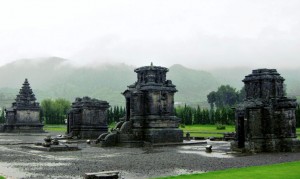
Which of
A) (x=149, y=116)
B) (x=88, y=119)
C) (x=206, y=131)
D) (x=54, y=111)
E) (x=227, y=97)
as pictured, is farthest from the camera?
(x=227, y=97)

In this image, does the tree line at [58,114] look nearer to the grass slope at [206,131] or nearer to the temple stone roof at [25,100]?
the temple stone roof at [25,100]

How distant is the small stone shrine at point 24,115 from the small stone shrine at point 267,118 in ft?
156

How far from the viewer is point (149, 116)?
116 ft

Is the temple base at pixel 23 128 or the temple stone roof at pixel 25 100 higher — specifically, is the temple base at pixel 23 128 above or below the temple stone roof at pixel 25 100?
below

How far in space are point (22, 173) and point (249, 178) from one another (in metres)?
8.92

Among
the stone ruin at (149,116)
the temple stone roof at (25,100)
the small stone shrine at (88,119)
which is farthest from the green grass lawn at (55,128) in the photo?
the stone ruin at (149,116)

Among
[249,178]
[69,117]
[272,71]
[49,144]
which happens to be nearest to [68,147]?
[49,144]

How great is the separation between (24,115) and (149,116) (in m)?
37.5

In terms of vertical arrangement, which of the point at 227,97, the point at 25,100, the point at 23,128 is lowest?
the point at 23,128

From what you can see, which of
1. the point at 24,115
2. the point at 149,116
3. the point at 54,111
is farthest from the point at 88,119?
the point at 54,111

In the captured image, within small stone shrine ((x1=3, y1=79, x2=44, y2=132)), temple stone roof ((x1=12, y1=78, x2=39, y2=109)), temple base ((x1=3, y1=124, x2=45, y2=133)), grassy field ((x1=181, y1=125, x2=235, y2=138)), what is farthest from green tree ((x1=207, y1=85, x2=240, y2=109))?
temple base ((x1=3, y1=124, x2=45, y2=133))

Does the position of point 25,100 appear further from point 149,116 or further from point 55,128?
point 149,116

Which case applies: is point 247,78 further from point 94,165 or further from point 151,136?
point 94,165

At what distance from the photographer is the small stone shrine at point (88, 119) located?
46312mm
